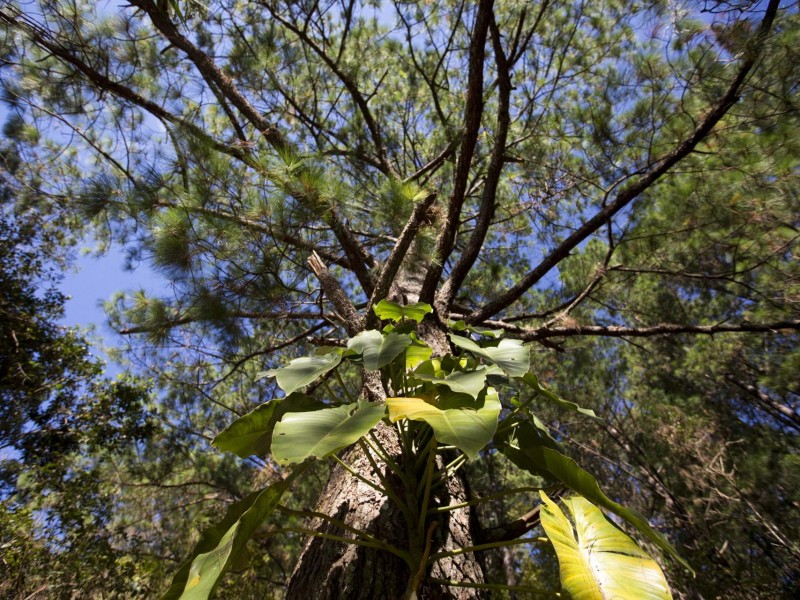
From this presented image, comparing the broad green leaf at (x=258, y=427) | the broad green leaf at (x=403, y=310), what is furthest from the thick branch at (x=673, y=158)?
the broad green leaf at (x=258, y=427)

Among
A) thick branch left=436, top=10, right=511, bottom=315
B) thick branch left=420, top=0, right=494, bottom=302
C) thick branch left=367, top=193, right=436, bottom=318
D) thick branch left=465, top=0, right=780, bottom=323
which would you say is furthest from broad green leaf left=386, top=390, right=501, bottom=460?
thick branch left=465, top=0, right=780, bottom=323

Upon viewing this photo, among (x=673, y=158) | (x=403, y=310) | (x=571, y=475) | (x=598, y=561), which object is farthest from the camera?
(x=673, y=158)

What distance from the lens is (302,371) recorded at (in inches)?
41.8

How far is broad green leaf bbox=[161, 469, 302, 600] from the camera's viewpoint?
0.70 m

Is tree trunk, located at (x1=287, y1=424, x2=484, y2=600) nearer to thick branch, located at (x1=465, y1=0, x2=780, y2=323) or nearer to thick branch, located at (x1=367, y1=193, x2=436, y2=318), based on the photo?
thick branch, located at (x1=367, y1=193, x2=436, y2=318)

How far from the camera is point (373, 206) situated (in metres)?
2.50

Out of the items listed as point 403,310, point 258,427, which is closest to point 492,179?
point 403,310

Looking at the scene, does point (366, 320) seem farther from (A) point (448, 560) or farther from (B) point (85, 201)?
(B) point (85, 201)

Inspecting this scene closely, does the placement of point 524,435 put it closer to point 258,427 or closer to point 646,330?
point 258,427

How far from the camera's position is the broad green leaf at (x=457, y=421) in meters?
0.69

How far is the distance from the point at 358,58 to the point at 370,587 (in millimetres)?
4364

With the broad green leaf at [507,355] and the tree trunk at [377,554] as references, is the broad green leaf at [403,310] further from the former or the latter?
the tree trunk at [377,554]

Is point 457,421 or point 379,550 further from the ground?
point 457,421

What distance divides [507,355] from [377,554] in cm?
59
